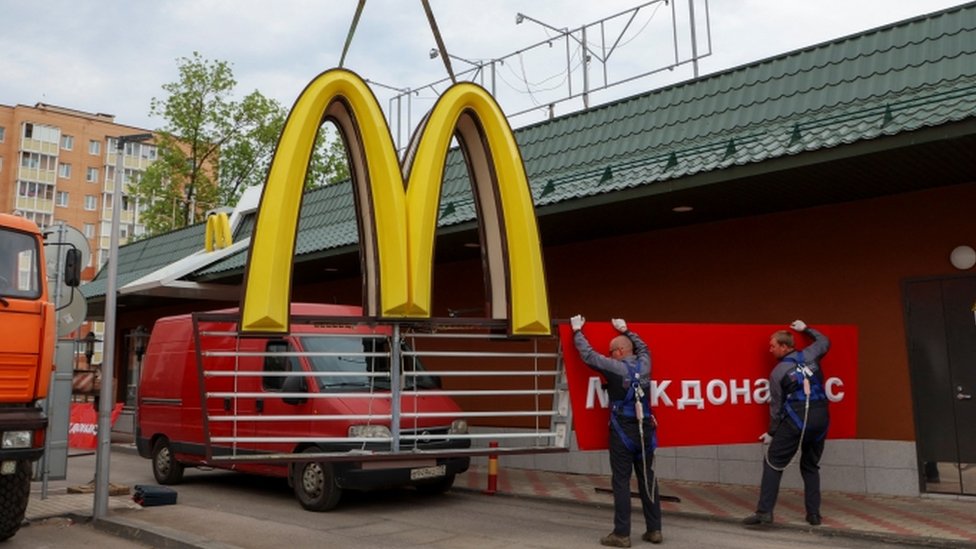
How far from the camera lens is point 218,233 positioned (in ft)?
68.5

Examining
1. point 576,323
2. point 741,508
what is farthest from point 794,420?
point 576,323

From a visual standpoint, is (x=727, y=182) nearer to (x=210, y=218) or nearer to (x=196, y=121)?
(x=210, y=218)

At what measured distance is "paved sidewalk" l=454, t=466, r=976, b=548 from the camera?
7.56 meters

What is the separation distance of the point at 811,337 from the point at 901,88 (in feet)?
12.5

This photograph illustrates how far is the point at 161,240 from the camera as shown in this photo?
86.7 feet

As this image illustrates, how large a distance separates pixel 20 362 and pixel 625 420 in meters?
5.82

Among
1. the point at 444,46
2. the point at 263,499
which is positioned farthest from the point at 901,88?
the point at 263,499

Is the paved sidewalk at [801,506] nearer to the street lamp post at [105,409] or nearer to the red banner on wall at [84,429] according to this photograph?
the street lamp post at [105,409]

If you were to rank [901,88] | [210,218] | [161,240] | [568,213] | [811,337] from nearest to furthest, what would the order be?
[811,337] < [901,88] < [568,213] < [210,218] < [161,240]

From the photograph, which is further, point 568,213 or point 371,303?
point 568,213

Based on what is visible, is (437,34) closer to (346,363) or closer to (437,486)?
(346,363)

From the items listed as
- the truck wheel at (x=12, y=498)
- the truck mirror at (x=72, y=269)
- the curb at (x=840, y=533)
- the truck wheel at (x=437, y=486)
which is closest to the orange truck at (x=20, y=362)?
the truck wheel at (x=12, y=498)

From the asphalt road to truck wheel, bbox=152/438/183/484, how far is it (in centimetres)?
104

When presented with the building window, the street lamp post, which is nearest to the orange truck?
the street lamp post
